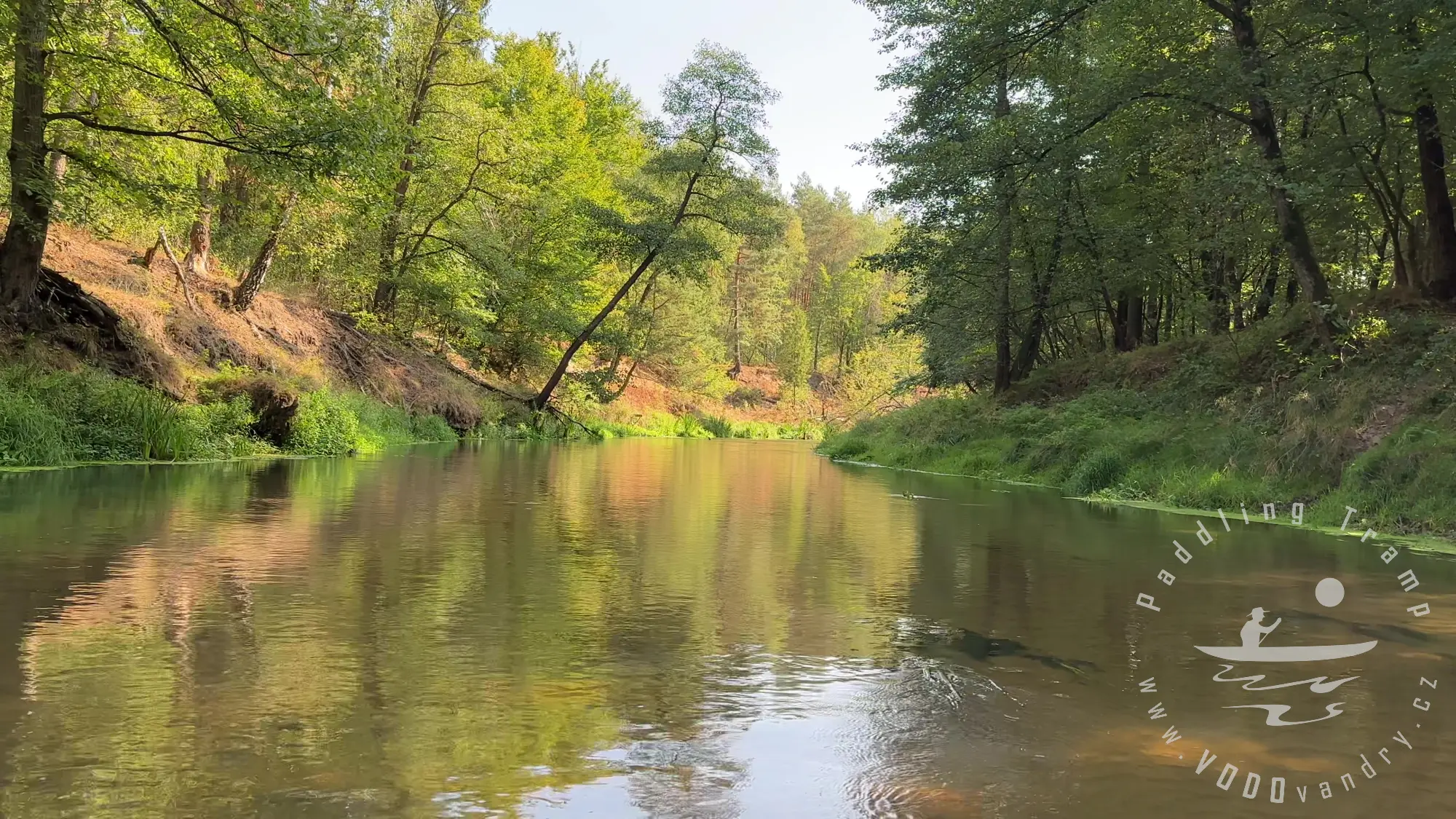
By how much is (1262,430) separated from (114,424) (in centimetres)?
1476

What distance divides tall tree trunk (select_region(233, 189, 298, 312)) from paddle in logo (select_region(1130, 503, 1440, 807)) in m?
18.9

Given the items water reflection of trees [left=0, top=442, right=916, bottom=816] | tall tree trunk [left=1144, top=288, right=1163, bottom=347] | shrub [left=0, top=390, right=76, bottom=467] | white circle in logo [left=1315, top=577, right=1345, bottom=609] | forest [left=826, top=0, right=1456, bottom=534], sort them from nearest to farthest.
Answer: water reflection of trees [left=0, top=442, right=916, bottom=816], white circle in logo [left=1315, top=577, right=1345, bottom=609], shrub [left=0, top=390, right=76, bottom=467], forest [left=826, top=0, right=1456, bottom=534], tall tree trunk [left=1144, top=288, right=1163, bottom=347]

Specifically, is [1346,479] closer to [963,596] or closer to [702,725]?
[963,596]

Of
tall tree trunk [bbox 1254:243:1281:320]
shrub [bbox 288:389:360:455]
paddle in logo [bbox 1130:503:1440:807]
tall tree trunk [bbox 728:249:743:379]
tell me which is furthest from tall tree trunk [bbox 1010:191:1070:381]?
tall tree trunk [bbox 728:249:743:379]

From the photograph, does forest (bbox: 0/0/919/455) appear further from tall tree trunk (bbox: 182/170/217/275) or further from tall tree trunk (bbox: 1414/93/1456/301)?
tall tree trunk (bbox: 1414/93/1456/301)

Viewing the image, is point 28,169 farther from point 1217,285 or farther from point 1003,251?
point 1217,285

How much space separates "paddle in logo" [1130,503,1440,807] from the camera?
2.73 metres

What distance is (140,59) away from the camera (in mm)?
13469

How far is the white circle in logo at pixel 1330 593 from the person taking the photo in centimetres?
528

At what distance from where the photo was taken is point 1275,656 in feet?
13.7

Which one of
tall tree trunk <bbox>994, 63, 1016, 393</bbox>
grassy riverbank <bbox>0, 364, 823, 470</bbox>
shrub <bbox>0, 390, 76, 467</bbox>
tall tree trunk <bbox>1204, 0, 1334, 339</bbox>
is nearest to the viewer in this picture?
shrub <bbox>0, 390, 76, 467</bbox>

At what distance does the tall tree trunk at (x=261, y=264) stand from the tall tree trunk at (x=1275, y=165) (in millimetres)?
17266

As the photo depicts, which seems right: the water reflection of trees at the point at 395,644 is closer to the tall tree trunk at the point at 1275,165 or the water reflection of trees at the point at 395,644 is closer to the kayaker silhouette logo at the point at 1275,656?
the kayaker silhouette logo at the point at 1275,656

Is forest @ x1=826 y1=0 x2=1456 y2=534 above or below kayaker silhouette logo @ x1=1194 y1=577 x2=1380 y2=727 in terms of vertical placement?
above
